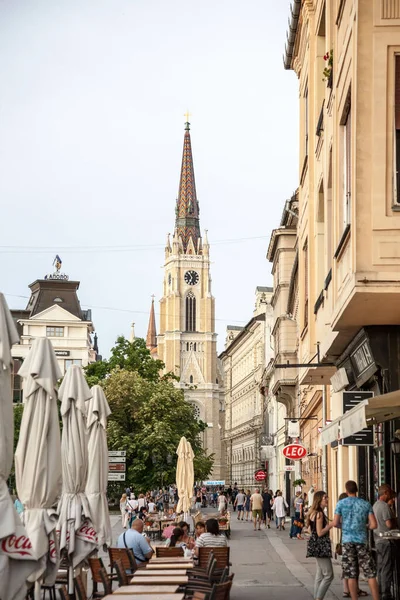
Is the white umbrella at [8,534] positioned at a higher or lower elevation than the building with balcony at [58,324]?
lower

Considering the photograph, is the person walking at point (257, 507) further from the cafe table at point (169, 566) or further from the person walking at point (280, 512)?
the cafe table at point (169, 566)

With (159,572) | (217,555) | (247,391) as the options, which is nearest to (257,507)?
(217,555)

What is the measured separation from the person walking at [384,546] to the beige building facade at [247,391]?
75.4 metres

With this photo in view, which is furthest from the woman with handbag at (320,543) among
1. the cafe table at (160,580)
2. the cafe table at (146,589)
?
the cafe table at (146,589)

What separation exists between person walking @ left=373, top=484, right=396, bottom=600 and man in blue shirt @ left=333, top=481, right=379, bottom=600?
404mm

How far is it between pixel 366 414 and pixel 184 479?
27102 millimetres

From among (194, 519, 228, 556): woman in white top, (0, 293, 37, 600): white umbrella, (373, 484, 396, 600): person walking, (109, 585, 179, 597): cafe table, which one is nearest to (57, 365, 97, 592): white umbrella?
(194, 519, 228, 556): woman in white top

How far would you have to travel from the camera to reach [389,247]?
49.9ft

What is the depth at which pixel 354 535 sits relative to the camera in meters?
15.4

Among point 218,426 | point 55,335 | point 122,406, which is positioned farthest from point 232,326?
point 122,406

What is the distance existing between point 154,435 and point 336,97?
1745 inches

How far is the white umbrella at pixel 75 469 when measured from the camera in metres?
17.5

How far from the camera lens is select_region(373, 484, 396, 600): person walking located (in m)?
15.8

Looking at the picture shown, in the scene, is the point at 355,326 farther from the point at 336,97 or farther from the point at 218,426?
the point at 218,426
